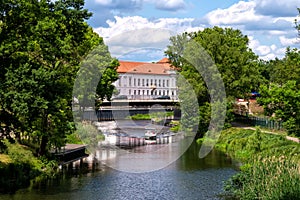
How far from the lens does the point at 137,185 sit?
30562 mm

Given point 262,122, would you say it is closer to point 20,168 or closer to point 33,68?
point 20,168

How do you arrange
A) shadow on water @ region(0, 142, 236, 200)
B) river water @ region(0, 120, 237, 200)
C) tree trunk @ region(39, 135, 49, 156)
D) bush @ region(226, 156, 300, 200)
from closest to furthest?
bush @ region(226, 156, 300, 200), river water @ region(0, 120, 237, 200), shadow on water @ region(0, 142, 236, 200), tree trunk @ region(39, 135, 49, 156)

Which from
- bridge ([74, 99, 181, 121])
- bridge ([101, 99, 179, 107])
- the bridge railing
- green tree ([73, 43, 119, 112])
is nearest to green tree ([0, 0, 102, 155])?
green tree ([73, 43, 119, 112])

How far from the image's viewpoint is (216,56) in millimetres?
58250

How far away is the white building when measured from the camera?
73812mm

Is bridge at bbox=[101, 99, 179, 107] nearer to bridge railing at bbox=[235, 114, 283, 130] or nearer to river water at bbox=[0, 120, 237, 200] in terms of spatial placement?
bridge railing at bbox=[235, 114, 283, 130]

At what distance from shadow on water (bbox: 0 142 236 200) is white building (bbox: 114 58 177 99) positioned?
35.4 m

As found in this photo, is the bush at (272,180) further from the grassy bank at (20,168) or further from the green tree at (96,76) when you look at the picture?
the green tree at (96,76)

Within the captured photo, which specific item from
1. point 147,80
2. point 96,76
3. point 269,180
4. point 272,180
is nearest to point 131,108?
point 147,80

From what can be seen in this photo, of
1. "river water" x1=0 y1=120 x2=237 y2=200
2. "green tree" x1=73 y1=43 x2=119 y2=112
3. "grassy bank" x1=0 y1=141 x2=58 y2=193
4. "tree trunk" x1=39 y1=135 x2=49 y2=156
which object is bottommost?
"river water" x1=0 y1=120 x2=237 y2=200

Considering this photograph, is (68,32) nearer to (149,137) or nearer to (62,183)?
(62,183)

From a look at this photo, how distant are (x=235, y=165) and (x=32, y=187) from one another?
16533 millimetres

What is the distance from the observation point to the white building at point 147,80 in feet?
242

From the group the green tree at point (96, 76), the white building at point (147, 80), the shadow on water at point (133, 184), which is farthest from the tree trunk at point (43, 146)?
the white building at point (147, 80)
